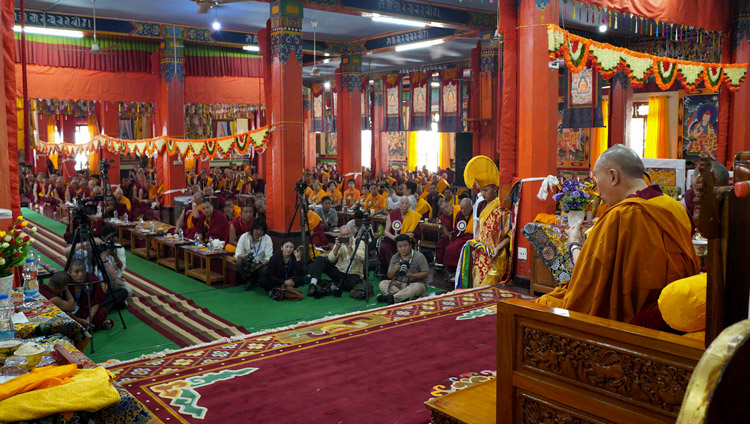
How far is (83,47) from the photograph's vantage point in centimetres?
1170

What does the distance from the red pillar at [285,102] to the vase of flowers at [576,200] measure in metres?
4.78

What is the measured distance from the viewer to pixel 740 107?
8797mm

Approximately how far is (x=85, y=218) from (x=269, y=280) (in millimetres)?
2608

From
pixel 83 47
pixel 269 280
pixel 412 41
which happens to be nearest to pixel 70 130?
pixel 83 47

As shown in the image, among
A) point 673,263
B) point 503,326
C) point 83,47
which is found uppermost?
point 83,47

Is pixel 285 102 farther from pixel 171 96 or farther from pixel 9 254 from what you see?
pixel 9 254

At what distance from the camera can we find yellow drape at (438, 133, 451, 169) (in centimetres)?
2067

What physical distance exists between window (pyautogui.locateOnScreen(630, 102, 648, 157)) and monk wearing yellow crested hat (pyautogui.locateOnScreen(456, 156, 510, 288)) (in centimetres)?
822

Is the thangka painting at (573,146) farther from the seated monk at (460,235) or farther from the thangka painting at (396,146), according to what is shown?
the thangka painting at (396,146)

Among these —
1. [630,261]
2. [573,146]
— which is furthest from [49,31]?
[630,261]

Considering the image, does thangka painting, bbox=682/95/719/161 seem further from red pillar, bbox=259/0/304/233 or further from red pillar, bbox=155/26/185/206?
red pillar, bbox=155/26/185/206

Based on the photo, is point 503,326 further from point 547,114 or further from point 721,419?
point 547,114

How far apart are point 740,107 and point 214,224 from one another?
7480 millimetres

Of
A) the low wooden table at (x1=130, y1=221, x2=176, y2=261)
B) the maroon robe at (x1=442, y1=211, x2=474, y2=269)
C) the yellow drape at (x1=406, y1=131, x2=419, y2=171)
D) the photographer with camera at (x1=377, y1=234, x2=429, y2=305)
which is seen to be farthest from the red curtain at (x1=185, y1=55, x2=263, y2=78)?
the yellow drape at (x1=406, y1=131, x2=419, y2=171)
